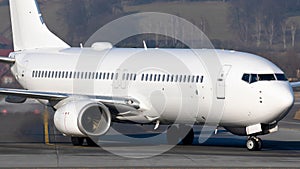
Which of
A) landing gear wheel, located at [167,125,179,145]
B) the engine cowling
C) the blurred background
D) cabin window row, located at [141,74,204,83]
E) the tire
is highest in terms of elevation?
cabin window row, located at [141,74,204,83]

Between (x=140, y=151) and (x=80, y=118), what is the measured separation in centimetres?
283

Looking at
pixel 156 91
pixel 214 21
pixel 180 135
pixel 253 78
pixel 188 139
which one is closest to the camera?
pixel 253 78

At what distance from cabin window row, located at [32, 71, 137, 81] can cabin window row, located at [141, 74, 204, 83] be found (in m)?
0.70

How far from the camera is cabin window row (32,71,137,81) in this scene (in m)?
34.8

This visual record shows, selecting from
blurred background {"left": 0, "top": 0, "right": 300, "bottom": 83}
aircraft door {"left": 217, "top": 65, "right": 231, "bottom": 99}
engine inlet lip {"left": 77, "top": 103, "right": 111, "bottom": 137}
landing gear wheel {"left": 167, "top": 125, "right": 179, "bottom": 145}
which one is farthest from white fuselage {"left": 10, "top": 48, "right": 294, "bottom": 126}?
blurred background {"left": 0, "top": 0, "right": 300, "bottom": 83}

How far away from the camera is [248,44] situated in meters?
88.6

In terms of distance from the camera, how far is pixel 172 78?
32938mm

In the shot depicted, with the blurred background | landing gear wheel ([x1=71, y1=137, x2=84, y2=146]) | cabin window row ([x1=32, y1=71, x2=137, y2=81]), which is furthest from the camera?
the blurred background

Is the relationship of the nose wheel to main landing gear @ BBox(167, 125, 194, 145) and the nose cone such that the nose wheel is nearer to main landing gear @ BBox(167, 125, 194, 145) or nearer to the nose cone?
the nose cone

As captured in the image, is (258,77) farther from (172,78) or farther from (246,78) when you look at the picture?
(172,78)

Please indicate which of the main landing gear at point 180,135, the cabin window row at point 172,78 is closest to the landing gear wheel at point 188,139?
the main landing gear at point 180,135

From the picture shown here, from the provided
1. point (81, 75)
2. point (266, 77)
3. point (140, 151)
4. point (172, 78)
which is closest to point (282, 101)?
point (266, 77)

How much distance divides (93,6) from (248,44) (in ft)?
51.0

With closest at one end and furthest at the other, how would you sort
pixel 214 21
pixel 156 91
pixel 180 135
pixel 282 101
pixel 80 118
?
1. pixel 282 101
2. pixel 80 118
3. pixel 156 91
4. pixel 180 135
5. pixel 214 21
